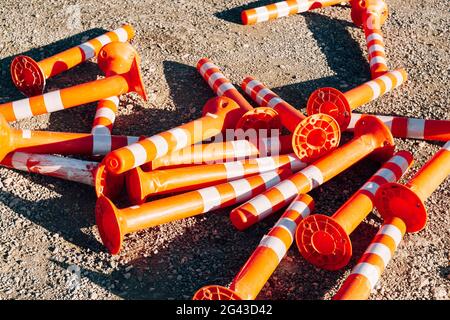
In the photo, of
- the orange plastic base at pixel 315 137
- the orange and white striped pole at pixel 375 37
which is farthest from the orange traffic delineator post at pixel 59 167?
the orange and white striped pole at pixel 375 37

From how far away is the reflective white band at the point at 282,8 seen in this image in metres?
8.21

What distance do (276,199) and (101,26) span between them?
4.04m

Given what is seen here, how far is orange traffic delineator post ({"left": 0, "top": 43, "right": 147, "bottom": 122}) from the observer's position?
614 centimetres

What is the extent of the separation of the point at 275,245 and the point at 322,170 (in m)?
1.07

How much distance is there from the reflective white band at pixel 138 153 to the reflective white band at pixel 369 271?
2034 millimetres

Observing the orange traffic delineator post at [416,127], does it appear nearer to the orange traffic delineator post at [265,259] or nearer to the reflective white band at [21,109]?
the orange traffic delineator post at [265,259]

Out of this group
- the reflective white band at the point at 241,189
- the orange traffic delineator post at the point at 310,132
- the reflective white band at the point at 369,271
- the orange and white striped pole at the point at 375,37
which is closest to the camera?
the reflective white band at the point at 369,271

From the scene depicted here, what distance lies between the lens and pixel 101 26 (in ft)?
26.0

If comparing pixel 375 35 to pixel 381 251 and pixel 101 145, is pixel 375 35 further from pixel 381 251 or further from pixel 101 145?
pixel 101 145

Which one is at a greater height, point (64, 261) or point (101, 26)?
point (101, 26)
